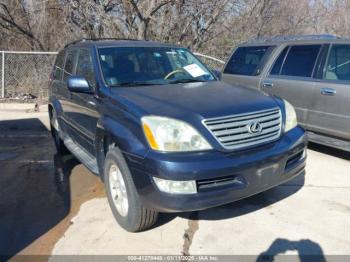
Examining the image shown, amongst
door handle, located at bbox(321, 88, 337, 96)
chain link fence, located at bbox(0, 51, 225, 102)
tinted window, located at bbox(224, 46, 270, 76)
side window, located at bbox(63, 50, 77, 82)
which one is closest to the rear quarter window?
door handle, located at bbox(321, 88, 337, 96)

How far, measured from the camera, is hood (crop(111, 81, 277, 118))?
3369 mm

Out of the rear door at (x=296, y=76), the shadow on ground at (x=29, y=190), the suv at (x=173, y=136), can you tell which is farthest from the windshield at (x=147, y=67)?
the rear door at (x=296, y=76)

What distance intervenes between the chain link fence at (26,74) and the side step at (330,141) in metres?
8.14

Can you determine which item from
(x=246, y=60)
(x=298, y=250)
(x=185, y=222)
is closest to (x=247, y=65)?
(x=246, y=60)

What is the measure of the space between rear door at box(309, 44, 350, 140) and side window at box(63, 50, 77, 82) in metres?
3.64

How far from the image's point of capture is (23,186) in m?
5.12

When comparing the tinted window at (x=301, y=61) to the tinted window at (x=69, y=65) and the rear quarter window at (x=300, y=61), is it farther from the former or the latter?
the tinted window at (x=69, y=65)

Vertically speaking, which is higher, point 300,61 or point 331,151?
point 300,61

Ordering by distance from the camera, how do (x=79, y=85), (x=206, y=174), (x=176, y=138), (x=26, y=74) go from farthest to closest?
(x=26, y=74)
(x=79, y=85)
(x=176, y=138)
(x=206, y=174)

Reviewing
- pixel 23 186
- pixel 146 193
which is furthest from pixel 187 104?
pixel 23 186

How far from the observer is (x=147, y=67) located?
14.8 ft

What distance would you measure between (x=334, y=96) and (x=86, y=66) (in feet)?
11.6

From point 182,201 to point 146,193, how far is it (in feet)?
1.06

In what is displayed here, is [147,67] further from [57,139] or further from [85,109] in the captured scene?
[57,139]
